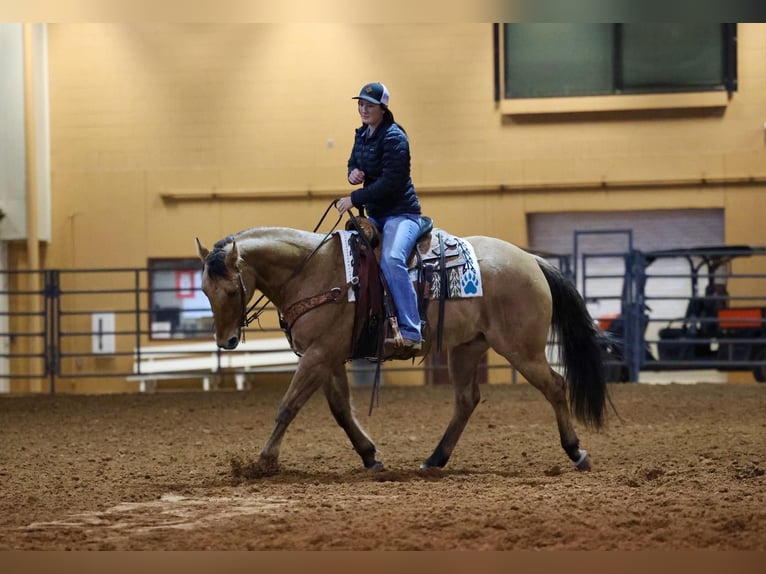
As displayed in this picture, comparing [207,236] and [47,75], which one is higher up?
[47,75]

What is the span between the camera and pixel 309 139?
14125 mm

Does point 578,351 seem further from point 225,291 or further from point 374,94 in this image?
point 225,291

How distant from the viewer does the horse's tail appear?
605 centimetres

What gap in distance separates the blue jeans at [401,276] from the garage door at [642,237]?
28.2ft

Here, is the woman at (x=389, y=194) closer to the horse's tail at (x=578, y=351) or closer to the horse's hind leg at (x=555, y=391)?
the horse's hind leg at (x=555, y=391)

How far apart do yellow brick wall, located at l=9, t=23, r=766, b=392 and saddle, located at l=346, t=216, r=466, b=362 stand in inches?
324

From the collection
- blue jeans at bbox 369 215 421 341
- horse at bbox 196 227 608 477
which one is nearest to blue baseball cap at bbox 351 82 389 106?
blue jeans at bbox 369 215 421 341

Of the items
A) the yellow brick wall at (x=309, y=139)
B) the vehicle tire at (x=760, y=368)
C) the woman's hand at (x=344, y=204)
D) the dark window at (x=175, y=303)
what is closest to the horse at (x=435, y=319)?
the woman's hand at (x=344, y=204)

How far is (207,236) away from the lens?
1441 cm

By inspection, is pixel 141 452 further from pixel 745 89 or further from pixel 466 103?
pixel 745 89
